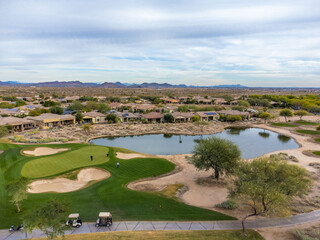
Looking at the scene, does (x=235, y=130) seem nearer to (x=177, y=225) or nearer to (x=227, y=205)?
(x=227, y=205)

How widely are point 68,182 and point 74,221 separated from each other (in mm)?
10638

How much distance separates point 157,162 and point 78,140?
25322 millimetres

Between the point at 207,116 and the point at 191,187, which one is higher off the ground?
the point at 207,116


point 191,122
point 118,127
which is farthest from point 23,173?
point 191,122

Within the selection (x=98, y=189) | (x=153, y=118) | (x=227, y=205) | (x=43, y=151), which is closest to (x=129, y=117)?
(x=153, y=118)

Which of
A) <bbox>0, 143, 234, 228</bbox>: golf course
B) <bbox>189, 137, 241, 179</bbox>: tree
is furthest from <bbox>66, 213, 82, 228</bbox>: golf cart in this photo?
<bbox>189, 137, 241, 179</bbox>: tree

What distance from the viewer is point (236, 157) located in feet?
88.2

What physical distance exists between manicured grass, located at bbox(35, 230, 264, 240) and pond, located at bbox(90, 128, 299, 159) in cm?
2627

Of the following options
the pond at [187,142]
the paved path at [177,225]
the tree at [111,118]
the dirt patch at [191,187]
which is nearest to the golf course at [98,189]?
the paved path at [177,225]

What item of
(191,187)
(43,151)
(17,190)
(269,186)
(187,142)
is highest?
(269,186)

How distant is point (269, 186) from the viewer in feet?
55.4

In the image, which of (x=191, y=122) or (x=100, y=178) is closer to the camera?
(x=100, y=178)

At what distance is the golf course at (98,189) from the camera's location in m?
19.6

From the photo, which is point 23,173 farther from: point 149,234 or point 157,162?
point 149,234
